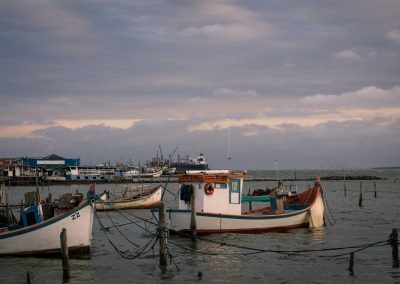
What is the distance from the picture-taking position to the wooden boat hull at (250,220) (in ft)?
86.4

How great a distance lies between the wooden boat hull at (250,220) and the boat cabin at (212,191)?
0.75 meters

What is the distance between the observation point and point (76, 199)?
2316 centimetres

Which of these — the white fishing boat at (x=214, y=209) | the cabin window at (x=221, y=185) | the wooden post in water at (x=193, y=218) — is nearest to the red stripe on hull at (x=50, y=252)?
the wooden post in water at (x=193, y=218)

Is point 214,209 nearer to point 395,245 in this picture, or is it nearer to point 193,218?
point 193,218

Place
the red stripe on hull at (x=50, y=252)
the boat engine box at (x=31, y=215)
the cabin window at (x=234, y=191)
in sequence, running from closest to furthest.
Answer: the red stripe on hull at (x=50, y=252)
the boat engine box at (x=31, y=215)
the cabin window at (x=234, y=191)

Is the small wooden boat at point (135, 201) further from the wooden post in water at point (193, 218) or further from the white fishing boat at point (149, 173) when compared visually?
the white fishing boat at point (149, 173)

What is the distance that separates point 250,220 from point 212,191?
277 centimetres

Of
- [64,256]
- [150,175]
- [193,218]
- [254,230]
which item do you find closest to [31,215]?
[64,256]

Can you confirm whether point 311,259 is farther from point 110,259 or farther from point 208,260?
point 110,259

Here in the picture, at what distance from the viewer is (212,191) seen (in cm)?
2719

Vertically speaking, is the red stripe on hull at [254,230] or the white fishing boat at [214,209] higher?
the white fishing boat at [214,209]

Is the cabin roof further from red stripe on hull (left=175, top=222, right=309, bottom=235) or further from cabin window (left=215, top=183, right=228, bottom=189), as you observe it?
red stripe on hull (left=175, top=222, right=309, bottom=235)

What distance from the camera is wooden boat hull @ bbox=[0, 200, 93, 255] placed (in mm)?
20922

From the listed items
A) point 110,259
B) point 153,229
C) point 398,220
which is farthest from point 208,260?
point 398,220
